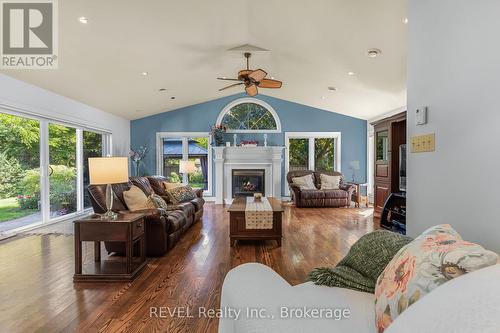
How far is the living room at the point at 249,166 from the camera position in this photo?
1.21m

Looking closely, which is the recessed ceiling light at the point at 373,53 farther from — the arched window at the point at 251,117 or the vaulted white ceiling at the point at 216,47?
the arched window at the point at 251,117

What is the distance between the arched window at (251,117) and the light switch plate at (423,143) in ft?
20.9

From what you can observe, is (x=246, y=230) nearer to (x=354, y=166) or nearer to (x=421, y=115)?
(x=421, y=115)

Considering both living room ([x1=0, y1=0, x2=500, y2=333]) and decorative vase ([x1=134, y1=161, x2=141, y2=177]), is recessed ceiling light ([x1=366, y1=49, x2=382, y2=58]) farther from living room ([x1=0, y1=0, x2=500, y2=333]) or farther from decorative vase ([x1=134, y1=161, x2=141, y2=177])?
decorative vase ([x1=134, y1=161, x2=141, y2=177])

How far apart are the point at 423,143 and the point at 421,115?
0.17m

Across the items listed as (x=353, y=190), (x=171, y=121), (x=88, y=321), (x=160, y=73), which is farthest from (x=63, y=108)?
(x=353, y=190)

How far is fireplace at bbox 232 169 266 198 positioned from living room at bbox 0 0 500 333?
0.04 meters

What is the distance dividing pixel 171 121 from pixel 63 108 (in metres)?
3.10

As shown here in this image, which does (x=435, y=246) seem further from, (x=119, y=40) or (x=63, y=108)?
(x=63, y=108)

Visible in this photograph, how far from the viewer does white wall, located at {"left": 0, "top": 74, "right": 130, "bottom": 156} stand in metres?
4.07

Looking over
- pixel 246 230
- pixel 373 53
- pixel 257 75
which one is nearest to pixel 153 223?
pixel 246 230

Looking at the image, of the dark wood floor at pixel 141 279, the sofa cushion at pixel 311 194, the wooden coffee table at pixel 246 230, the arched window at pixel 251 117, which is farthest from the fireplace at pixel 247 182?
the wooden coffee table at pixel 246 230

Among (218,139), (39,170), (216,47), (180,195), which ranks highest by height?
(216,47)

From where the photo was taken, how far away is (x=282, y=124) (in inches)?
319
